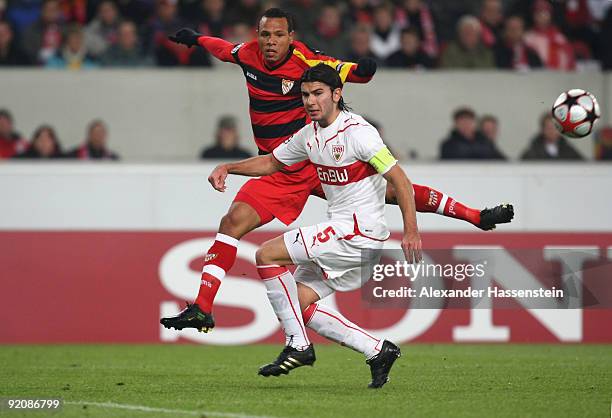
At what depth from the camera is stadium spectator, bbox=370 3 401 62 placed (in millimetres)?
16109

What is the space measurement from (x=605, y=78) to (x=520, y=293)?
6.61 metres

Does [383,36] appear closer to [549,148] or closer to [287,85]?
[549,148]

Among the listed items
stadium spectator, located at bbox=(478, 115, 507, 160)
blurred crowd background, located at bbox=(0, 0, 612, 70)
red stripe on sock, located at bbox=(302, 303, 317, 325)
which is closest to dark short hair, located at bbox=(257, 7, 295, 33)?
red stripe on sock, located at bbox=(302, 303, 317, 325)

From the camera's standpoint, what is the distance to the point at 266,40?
9.20 m

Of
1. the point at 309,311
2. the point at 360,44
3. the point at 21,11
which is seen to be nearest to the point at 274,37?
the point at 309,311

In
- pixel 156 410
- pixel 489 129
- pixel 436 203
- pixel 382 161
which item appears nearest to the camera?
pixel 156 410

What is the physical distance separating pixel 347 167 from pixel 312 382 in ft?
5.77

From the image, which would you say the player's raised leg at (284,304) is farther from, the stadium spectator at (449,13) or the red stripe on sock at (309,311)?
the stadium spectator at (449,13)

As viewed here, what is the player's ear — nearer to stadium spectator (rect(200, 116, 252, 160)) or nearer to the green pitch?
the green pitch

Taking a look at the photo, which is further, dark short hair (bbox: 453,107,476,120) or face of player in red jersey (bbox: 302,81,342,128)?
dark short hair (bbox: 453,107,476,120)

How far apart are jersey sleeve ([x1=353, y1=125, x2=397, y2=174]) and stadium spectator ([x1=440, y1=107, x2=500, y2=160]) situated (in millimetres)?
6204

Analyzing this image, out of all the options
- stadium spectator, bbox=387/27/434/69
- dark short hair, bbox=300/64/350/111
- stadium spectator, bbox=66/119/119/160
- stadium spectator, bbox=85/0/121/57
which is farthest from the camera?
A: stadium spectator, bbox=387/27/434/69

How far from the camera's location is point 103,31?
15.7 meters

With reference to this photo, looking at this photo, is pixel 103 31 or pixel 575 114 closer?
pixel 575 114
